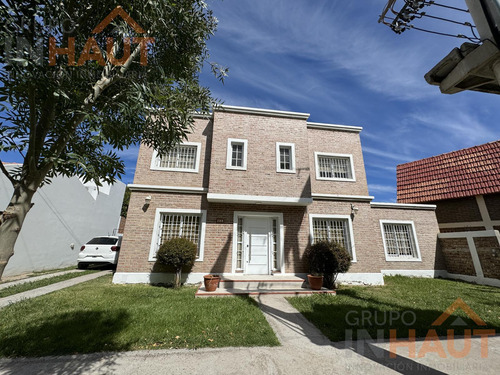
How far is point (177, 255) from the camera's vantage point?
7117 mm

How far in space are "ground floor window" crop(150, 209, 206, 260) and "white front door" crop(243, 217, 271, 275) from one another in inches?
75.0

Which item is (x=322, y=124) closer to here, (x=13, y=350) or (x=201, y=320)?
(x=201, y=320)

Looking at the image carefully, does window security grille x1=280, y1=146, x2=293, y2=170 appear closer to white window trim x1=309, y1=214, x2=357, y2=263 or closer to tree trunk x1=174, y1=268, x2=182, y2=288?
white window trim x1=309, y1=214, x2=357, y2=263

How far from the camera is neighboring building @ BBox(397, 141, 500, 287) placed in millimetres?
9078

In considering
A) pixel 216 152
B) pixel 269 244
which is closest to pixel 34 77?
pixel 216 152

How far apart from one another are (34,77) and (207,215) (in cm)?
665

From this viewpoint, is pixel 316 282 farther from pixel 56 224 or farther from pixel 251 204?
pixel 56 224

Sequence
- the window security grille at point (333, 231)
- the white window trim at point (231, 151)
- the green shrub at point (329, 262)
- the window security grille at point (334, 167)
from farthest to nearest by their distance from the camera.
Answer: the window security grille at point (334, 167) → the window security grille at point (333, 231) → the white window trim at point (231, 151) → the green shrub at point (329, 262)

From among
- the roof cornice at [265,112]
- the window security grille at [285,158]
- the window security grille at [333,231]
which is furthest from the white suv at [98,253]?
the window security grille at [333,231]

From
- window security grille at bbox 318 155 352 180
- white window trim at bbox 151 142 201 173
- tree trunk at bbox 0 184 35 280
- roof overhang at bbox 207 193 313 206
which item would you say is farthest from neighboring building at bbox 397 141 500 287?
tree trunk at bbox 0 184 35 280

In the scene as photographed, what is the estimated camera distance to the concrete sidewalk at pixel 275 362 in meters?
2.81

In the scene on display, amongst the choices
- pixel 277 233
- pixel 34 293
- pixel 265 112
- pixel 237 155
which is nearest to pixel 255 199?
pixel 277 233

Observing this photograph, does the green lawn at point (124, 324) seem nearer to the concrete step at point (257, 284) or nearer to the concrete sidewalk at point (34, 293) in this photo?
the concrete sidewalk at point (34, 293)

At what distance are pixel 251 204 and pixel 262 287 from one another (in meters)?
3.24
